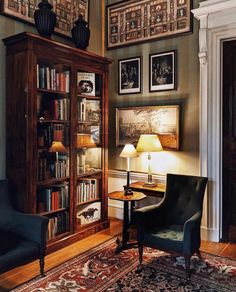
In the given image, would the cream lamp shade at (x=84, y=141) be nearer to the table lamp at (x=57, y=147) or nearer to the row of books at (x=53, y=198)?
the table lamp at (x=57, y=147)

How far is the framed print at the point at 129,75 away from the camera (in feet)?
14.0

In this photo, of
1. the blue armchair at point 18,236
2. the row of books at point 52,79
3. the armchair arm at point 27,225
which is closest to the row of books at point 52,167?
the blue armchair at point 18,236

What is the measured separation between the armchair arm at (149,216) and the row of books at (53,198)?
3.20 ft

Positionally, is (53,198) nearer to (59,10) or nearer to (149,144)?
(149,144)

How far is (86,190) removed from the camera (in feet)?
12.7

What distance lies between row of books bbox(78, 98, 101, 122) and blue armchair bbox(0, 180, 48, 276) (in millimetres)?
1282

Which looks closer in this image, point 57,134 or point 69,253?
point 69,253

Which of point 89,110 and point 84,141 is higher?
point 89,110

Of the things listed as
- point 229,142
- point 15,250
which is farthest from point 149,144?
point 15,250

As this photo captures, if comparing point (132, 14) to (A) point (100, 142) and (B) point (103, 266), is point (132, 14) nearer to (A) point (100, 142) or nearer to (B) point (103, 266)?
(A) point (100, 142)

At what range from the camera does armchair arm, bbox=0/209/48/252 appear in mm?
2658

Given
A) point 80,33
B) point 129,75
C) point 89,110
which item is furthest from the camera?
point 129,75

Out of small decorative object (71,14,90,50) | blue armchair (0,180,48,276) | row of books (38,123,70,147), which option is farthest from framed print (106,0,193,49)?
blue armchair (0,180,48,276)

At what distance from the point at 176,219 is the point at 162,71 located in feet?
6.51
